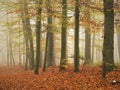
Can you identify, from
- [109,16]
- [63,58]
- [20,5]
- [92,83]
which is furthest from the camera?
[20,5]

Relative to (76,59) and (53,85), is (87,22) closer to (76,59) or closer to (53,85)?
(76,59)

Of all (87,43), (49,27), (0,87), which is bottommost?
(0,87)

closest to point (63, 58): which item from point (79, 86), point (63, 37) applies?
point (63, 37)

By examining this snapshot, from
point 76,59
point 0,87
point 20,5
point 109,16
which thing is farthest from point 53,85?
point 20,5

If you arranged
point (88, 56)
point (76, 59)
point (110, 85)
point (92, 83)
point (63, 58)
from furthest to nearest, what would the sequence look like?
point (88, 56), point (63, 58), point (76, 59), point (92, 83), point (110, 85)

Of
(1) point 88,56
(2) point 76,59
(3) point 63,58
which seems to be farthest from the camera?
(1) point 88,56

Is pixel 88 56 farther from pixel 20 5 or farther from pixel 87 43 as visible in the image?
pixel 20 5

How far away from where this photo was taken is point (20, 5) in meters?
23.2

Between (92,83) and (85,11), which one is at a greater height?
(85,11)

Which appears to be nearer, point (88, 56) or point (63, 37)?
point (63, 37)

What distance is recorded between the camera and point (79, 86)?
1191 cm

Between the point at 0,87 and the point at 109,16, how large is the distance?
24.6 feet

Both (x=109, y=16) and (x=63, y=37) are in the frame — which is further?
(x=63, y=37)

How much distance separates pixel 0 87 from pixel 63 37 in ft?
23.3
